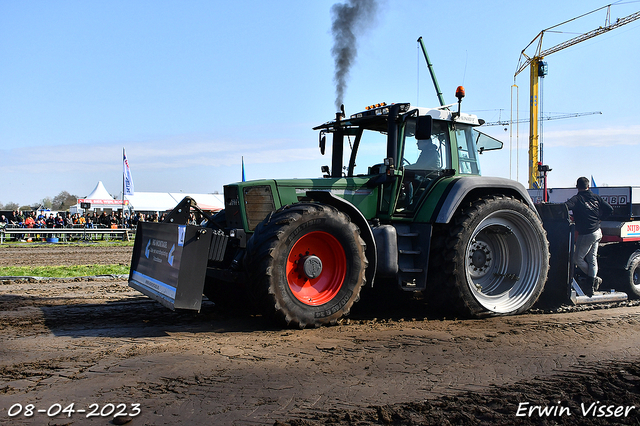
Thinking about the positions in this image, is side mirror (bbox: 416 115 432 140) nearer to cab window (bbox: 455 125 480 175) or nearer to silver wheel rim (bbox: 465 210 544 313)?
cab window (bbox: 455 125 480 175)

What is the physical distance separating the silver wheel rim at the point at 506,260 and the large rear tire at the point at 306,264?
6.15ft

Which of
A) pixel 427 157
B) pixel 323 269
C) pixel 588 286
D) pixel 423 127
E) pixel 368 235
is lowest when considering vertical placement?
pixel 588 286

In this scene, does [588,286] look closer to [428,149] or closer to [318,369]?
[428,149]

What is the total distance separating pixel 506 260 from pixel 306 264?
309 centimetres

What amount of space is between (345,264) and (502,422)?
2.84m

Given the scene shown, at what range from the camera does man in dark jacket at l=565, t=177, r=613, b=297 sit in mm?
8062

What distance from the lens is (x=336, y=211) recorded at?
580 cm

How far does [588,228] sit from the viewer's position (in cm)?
807

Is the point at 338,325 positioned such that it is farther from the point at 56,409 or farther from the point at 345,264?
the point at 56,409

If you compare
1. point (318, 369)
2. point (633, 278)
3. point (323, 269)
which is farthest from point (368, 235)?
point (633, 278)

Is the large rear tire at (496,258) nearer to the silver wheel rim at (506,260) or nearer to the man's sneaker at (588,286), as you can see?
the silver wheel rim at (506,260)

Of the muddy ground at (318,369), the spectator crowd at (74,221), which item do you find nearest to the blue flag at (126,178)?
the spectator crowd at (74,221)

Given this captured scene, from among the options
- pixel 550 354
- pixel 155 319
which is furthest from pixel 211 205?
pixel 550 354

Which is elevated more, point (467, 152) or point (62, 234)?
point (467, 152)
